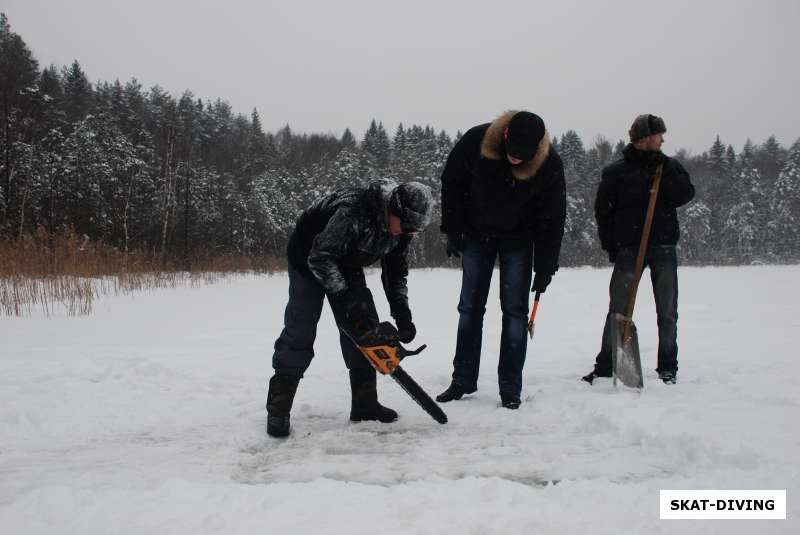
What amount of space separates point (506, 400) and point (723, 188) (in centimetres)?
5543

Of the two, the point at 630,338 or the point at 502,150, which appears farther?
the point at 630,338

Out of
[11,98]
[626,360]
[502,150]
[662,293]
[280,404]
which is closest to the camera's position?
[280,404]

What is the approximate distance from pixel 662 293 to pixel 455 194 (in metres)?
1.67

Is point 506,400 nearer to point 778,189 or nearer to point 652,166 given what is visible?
point 652,166

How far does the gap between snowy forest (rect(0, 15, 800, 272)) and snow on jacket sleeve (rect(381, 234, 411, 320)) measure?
8423 mm

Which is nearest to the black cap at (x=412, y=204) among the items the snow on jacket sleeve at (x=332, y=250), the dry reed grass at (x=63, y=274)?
the snow on jacket sleeve at (x=332, y=250)

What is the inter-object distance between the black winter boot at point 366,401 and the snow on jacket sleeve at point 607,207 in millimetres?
2059

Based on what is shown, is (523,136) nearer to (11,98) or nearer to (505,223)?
(505,223)

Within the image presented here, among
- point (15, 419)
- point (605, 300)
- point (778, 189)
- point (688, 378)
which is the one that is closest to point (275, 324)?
point (15, 419)

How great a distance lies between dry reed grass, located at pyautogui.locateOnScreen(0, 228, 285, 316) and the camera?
7.29 m

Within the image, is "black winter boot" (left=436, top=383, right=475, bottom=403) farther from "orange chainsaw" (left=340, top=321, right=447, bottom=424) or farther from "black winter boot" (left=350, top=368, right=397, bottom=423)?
"orange chainsaw" (left=340, top=321, right=447, bottom=424)

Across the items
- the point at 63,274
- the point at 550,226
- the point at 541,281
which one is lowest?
the point at 63,274

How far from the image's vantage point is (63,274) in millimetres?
8117

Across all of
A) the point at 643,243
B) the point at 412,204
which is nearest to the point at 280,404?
the point at 412,204
